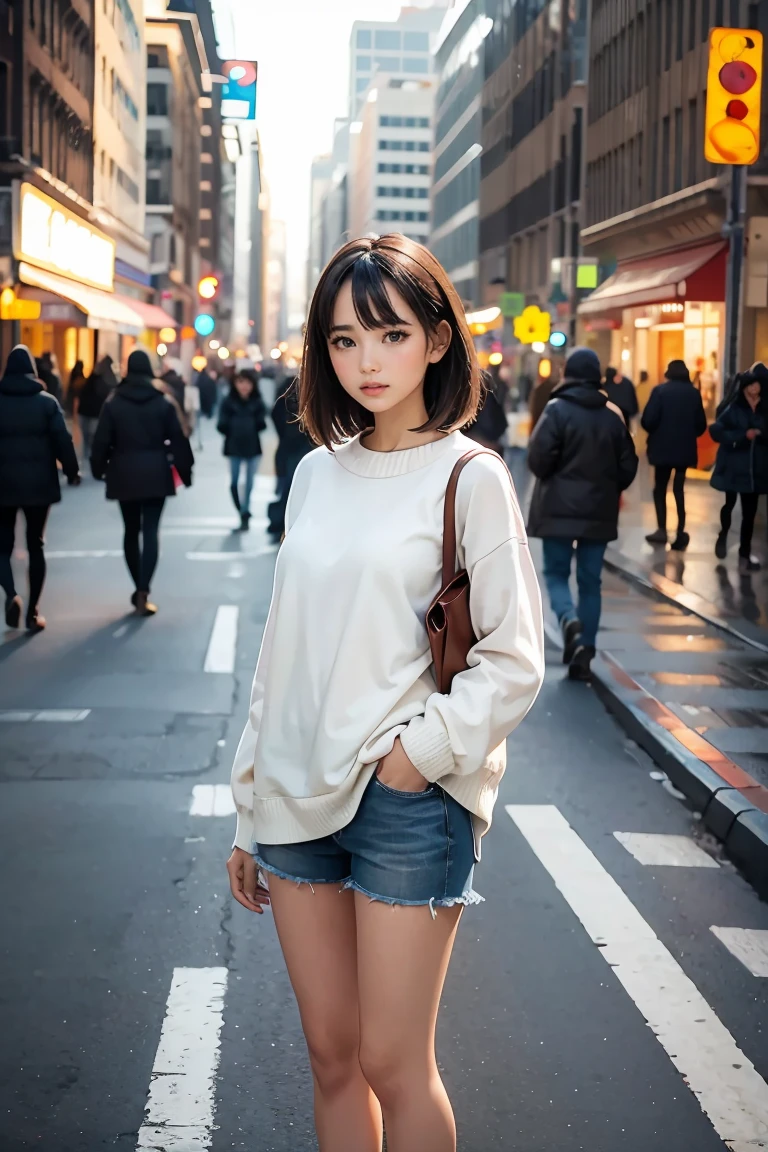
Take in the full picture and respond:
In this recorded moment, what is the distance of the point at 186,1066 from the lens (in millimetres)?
4156

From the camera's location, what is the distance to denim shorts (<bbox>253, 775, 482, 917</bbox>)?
2701 millimetres

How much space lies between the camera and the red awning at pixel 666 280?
103ft

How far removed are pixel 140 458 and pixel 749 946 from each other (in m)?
8.33

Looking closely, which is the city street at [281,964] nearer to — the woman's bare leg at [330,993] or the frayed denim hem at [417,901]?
the woman's bare leg at [330,993]

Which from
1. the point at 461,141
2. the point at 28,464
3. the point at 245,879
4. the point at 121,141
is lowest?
the point at 245,879

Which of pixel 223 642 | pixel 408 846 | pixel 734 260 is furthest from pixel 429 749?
pixel 734 260

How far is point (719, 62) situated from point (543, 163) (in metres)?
54.7

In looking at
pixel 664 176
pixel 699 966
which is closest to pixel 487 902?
pixel 699 966

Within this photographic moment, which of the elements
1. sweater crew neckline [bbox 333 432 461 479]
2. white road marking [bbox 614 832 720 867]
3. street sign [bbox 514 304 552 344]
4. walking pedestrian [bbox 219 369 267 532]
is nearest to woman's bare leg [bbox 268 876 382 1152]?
sweater crew neckline [bbox 333 432 461 479]

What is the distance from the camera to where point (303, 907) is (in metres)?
2.81

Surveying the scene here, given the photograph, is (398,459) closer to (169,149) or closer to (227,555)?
(227,555)

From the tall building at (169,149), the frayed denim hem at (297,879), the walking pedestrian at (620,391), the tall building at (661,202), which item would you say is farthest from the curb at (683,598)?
the tall building at (169,149)

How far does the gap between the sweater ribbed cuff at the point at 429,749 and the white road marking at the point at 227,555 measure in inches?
529

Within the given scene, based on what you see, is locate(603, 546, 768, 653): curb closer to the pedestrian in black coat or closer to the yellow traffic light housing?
the yellow traffic light housing
